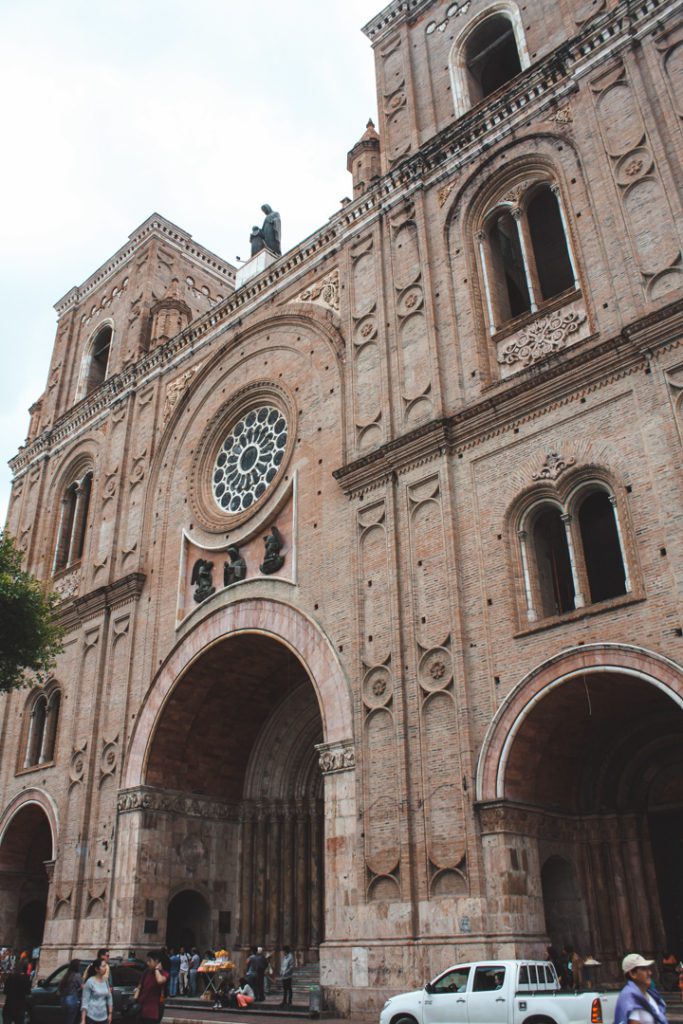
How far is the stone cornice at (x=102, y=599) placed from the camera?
79.3 feet

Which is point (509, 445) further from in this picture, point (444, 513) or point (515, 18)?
point (515, 18)

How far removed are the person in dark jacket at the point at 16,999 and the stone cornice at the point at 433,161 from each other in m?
17.1

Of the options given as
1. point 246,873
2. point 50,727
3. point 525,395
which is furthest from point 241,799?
point 525,395

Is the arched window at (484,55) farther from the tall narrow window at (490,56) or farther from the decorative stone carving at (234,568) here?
the decorative stone carving at (234,568)

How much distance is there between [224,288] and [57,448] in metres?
9.56

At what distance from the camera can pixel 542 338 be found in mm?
17281

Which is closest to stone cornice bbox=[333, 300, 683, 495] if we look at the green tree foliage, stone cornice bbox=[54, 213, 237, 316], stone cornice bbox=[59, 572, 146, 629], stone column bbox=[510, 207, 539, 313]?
stone column bbox=[510, 207, 539, 313]

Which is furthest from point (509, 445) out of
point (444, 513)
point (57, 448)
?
point (57, 448)

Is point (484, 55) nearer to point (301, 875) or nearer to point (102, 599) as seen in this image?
point (102, 599)

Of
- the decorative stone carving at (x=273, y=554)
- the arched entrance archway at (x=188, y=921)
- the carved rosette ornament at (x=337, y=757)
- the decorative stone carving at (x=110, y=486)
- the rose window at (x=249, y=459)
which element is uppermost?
the decorative stone carving at (x=110, y=486)

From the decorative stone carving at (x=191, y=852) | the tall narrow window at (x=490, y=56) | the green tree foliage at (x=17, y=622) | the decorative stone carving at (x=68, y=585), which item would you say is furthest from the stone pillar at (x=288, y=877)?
the tall narrow window at (x=490, y=56)

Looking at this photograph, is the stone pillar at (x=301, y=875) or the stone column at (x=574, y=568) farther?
the stone pillar at (x=301, y=875)

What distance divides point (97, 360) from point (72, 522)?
282 inches

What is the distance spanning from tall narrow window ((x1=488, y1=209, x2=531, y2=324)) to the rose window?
6.30 metres
